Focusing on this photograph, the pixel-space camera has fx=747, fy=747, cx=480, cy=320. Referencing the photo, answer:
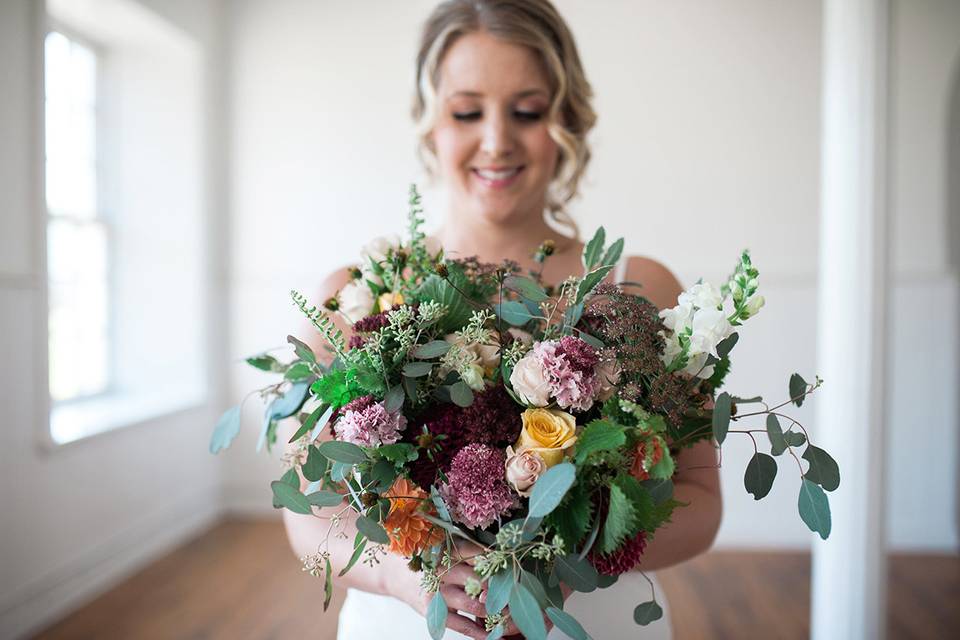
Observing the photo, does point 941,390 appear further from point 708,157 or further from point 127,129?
point 127,129

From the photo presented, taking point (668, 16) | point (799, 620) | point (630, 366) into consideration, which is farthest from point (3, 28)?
point (799, 620)

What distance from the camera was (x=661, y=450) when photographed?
0.80 m

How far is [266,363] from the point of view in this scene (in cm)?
110

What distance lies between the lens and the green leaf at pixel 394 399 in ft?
2.82

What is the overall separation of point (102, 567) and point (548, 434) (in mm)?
3455

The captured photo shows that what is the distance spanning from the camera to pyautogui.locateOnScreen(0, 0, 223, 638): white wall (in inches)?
115

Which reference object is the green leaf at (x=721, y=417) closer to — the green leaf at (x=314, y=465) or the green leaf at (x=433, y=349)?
the green leaf at (x=433, y=349)

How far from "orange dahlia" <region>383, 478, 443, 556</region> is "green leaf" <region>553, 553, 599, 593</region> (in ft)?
0.50

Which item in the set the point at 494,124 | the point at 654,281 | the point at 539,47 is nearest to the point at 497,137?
the point at 494,124

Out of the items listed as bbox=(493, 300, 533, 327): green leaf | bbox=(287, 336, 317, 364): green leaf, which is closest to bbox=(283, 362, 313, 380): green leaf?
bbox=(287, 336, 317, 364): green leaf

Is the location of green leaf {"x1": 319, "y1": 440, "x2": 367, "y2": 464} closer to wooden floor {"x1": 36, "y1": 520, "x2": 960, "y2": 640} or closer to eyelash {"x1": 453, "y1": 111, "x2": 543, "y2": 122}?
eyelash {"x1": 453, "y1": 111, "x2": 543, "y2": 122}

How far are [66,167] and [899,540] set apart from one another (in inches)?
199

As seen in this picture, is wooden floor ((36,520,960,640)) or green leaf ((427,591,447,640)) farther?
wooden floor ((36,520,960,640))

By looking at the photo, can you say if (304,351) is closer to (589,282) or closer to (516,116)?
(589,282)
